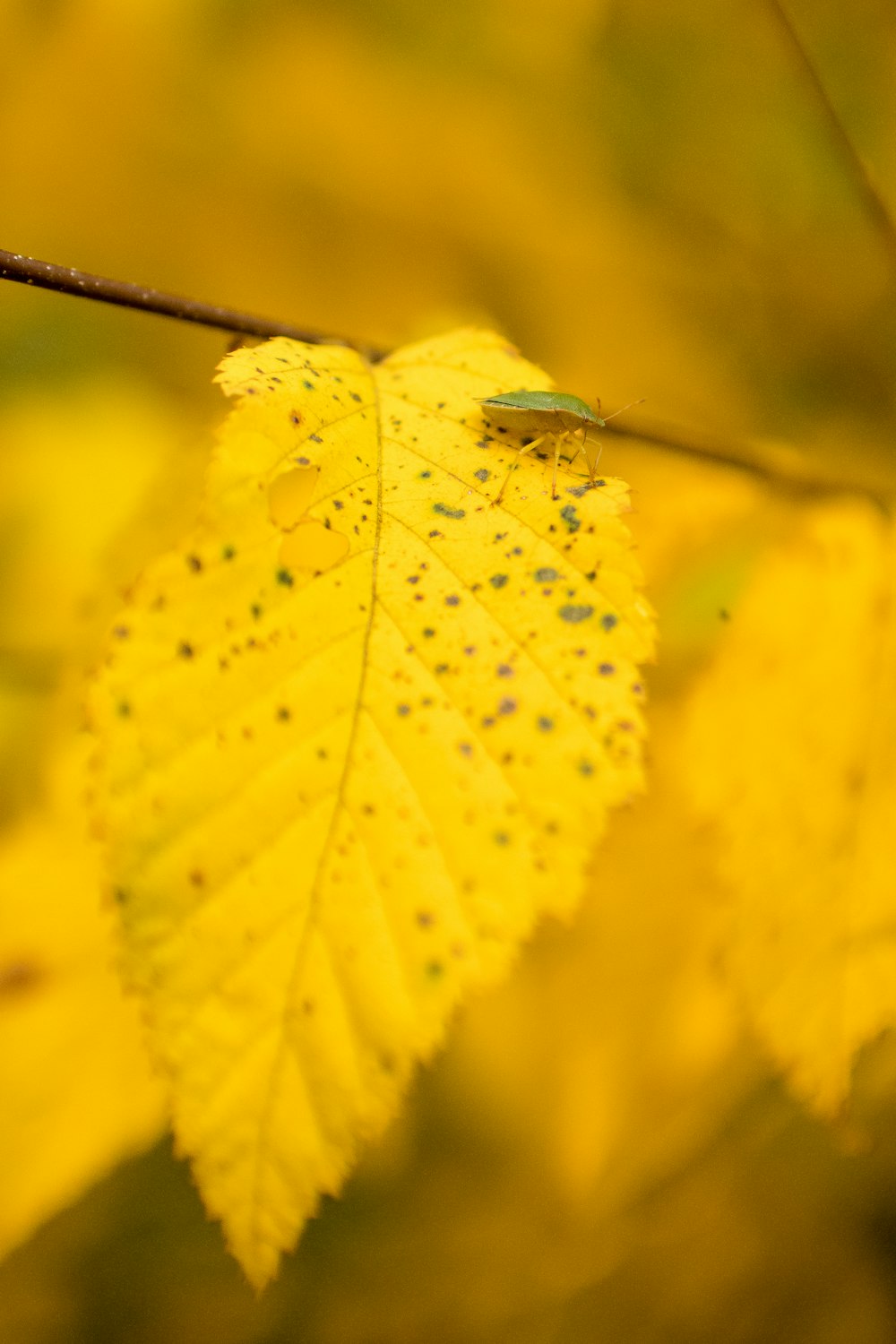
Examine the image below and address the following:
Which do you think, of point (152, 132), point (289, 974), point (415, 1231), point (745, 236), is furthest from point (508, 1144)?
point (152, 132)

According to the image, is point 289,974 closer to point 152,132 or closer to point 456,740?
point 456,740

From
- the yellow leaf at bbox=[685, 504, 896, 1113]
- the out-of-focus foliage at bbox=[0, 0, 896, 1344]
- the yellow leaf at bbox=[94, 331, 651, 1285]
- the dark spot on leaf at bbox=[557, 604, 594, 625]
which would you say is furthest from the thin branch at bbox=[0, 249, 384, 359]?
the out-of-focus foliage at bbox=[0, 0, 896, 1344]

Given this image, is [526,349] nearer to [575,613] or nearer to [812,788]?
[812,788]

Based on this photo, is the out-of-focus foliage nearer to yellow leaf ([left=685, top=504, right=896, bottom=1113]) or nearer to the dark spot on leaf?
yellow leaf ([left=685, top=504, right=896, bottom=1113])

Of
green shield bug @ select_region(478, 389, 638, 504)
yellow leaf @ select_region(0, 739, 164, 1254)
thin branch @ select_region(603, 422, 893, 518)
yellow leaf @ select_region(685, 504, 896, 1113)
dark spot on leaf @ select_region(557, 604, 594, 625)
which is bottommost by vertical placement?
yellow leaf @ select_region(0, 739, 164, 1254)

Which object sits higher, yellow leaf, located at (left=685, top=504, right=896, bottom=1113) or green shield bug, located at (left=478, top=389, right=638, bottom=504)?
green shield bug, located at (left=478, top=389, right=638, bottom=504)

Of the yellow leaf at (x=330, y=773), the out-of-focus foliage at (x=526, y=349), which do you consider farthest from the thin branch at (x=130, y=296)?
the out-of-focus foliage at (x=526, y=349)
